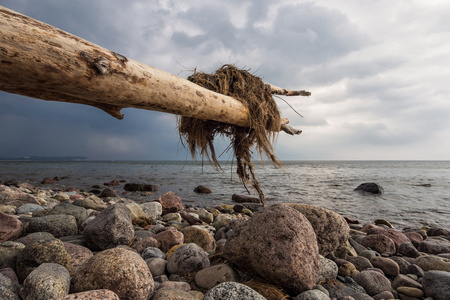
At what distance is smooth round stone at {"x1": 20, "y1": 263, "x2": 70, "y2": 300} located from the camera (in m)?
1.92

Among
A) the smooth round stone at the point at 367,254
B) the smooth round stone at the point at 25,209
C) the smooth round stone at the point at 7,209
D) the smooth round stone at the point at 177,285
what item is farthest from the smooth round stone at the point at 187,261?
the smooth round stone at the point at 7,209

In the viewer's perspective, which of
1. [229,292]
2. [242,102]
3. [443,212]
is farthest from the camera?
[443,212]

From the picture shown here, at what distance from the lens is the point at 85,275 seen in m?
2.18

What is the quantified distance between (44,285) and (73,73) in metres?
1.83

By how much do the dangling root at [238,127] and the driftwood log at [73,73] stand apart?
5.25 ft

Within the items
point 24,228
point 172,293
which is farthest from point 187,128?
point 172,293

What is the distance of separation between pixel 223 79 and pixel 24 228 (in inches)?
165

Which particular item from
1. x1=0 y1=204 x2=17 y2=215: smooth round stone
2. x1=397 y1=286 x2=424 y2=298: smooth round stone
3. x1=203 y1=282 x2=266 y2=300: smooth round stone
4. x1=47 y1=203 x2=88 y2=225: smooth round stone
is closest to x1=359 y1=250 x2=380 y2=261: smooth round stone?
x1=397 y1=286 x2=424 y2=298: smooth round stone

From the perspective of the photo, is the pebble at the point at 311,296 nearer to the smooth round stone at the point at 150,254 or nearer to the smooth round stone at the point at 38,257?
the smooth round stone at the point at 150,254

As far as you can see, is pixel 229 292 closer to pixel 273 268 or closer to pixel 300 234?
pixel 273 268

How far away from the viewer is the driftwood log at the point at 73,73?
6.57 feet

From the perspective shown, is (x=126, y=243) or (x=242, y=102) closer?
(x=126, y=243)

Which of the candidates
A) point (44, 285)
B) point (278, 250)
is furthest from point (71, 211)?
point (278, 250)

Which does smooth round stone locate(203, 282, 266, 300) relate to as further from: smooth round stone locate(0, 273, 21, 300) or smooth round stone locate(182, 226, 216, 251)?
smooth round stone locate(182, 226, 216, 251)
